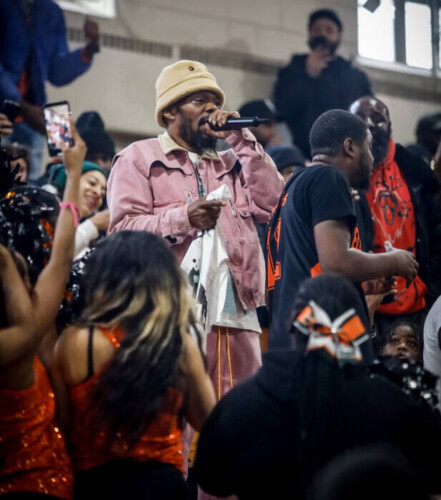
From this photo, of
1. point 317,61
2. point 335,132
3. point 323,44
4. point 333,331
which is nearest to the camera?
point 333,331

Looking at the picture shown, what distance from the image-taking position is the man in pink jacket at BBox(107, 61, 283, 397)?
15.2 feet

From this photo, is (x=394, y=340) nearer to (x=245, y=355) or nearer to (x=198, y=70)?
(x=245, y=355)

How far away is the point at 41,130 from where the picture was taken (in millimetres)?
7270

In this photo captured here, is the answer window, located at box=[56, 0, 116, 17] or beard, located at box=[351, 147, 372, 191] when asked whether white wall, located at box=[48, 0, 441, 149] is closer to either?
window, located at box=[56, 0, 116, 17]

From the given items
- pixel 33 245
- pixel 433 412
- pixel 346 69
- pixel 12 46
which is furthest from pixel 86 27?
pixel 433 412

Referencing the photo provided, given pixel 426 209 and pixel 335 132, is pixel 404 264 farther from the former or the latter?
pixel 426 209

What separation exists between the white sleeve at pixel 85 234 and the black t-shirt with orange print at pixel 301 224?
130 centimetres

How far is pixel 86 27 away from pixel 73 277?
368cm

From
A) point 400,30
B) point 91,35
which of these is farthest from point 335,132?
point 400,30

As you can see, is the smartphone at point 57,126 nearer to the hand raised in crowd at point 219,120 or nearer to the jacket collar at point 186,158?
the jacket collar at point 186,158

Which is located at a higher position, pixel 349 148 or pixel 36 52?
pixel 36 52

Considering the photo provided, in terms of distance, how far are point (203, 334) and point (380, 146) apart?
272 cm

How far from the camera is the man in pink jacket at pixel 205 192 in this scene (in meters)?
4.63

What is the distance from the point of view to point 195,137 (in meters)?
4.98
